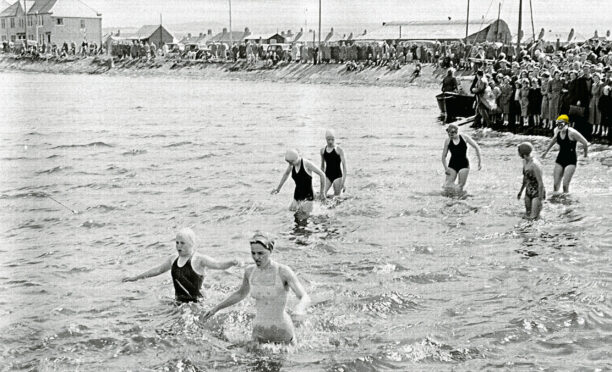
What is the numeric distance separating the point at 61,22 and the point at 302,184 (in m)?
109

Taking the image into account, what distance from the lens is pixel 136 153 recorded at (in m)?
28.5

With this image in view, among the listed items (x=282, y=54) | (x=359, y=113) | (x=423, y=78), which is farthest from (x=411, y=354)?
(x=282, y=54)

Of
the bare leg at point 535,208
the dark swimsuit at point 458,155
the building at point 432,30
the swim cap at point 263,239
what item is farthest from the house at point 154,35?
the swim cap at point 263,239

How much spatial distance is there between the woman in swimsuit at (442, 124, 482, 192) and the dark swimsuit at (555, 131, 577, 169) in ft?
5.21

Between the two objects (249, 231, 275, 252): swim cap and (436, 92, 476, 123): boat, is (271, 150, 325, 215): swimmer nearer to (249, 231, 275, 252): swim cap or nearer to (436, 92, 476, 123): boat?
(249, 231, 275, 252): swim cap

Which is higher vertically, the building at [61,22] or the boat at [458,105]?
the building at [61,22]

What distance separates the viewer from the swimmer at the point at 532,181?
46.9 feet

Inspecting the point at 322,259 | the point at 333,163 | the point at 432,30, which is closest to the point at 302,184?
the point at 333,163

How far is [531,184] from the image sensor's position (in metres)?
14.7

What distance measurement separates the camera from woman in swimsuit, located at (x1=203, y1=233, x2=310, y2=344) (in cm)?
888

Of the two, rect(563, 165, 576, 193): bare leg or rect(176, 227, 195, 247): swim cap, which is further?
rect(563, 165, 576, 193): bare leg

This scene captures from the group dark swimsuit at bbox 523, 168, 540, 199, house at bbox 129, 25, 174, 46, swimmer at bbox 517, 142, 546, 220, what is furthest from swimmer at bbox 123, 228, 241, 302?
house at bbox 129, 25, 174, 46

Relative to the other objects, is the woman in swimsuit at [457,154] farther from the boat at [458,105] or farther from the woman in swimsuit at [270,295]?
the boat at [458,105]

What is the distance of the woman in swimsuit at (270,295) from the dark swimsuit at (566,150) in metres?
9.02
